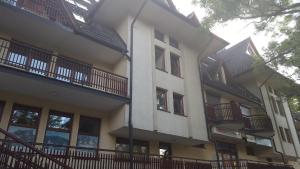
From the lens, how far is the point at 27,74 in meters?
9.27

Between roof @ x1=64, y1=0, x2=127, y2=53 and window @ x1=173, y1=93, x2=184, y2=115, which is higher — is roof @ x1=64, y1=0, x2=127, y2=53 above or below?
above

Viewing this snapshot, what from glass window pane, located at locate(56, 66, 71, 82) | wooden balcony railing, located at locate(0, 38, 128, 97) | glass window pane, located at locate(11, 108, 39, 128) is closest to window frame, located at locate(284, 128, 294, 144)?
wooden balcony railing, located at locate(0, 38, 128, 97)

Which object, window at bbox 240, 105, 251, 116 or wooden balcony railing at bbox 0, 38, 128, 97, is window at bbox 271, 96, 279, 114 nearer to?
window at bbox 240, 105, 251, 116

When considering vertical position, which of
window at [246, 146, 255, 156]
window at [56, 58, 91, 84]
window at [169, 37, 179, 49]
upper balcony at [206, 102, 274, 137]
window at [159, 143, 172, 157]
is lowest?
window at [159, 143, 172, 157]

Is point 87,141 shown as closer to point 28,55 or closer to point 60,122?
point 60,122

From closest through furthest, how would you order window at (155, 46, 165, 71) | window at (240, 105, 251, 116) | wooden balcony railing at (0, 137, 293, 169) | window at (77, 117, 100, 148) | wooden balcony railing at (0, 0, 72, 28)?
wooden balcony railing at (0, 137, 293, 169)
wooden balcony railing at (0, 0, 72, 28)
window at (77, 117, 100, 148)
window at (155, 46, 165, 71)
window at (240, 105, 251, 116)

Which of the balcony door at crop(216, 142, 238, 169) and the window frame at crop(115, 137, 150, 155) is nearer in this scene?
the window frame at crop(115, 137, 150, 155)

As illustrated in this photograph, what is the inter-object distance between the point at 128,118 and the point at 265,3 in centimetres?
838

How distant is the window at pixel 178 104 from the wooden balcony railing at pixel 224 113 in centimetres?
211

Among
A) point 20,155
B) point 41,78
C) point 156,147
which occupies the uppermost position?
point 41,78

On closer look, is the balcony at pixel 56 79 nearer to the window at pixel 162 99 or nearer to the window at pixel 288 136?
the window at pixel 162 99

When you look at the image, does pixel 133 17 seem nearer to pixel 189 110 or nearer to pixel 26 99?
pixel 189 110

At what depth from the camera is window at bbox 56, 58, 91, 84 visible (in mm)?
10817

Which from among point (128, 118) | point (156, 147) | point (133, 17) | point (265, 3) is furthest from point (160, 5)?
point (156, 147)
